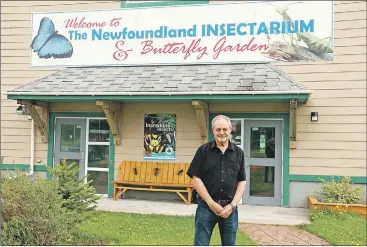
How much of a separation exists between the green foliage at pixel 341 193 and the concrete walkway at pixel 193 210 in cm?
57

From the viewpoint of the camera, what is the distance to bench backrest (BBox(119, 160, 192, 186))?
8859mm

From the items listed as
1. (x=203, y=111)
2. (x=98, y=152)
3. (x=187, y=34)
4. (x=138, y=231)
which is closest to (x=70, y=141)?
(x=98, y=152)

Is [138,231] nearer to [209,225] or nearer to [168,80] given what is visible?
[209,225]

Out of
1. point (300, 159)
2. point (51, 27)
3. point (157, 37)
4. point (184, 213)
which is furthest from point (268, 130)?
point (51, 27)

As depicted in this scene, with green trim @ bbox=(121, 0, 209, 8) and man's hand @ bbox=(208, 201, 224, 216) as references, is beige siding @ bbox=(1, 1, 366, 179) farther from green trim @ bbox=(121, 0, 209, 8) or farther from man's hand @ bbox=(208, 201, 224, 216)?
man's hand @ bbox=(208, 201, 224, 216)

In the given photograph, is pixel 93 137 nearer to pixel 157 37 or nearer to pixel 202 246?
pixel 157 37

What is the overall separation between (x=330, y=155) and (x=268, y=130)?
4.63ft

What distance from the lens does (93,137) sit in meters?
9.72

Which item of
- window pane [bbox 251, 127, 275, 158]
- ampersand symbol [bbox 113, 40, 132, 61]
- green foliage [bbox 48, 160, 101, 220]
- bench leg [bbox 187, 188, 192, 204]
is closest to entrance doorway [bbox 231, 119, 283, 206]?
window pane [bbox 251, 127, 275, 158]

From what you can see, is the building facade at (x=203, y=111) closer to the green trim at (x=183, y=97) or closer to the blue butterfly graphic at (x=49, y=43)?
the green trim at (x=183, y=97)

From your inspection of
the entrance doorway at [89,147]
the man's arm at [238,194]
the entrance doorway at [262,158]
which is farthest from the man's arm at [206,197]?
the entrance doorway at [89,147]

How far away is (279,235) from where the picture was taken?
6133 millimetres

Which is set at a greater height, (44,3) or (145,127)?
(44,3)

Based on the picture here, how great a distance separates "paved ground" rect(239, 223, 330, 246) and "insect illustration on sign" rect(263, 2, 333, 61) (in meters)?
3.87
